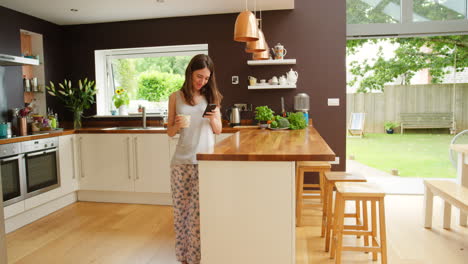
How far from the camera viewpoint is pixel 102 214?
12.4 feet

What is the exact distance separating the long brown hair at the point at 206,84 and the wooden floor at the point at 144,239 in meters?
1.25

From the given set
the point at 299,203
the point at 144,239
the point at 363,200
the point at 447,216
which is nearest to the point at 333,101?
the point at 299,203

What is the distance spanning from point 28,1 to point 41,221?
233cm

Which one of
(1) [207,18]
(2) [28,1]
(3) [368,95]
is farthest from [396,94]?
(2) [28,1]

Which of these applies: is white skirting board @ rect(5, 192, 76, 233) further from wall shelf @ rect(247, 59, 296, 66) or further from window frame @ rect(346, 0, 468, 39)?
window frame @ rect(346, 0, 468, 39)

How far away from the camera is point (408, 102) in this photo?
17.7 ft

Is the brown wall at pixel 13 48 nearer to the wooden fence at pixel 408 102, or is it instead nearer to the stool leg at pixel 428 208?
the wooden fence at pixel 408 102

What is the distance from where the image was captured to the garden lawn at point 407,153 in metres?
5.42

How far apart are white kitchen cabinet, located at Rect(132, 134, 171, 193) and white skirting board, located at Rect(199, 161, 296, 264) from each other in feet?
7.49

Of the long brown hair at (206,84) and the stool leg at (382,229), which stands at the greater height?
the long brown hair at (206,84)

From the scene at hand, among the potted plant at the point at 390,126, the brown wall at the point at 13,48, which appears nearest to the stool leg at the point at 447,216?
the potted plant at the point at 390,126

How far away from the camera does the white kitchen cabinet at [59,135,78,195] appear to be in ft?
13.0

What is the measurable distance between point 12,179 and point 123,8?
2.20 m

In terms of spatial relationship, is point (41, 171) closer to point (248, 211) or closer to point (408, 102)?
point (248, 211)
